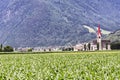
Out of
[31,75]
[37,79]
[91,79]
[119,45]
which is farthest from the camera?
[119,45]

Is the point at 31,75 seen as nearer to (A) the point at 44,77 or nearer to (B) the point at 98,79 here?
(A) the point at 44,77

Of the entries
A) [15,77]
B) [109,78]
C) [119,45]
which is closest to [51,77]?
[15,77]

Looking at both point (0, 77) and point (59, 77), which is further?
point (0, 77)

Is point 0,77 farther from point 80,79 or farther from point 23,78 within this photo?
point 80,79

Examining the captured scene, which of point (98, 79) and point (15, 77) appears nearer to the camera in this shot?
point (98, 79)

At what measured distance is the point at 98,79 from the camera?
2189cm

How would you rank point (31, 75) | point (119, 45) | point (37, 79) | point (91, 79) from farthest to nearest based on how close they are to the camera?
point (119, 45) < point (31, 75) < point (37, 79) < point (91, 79)

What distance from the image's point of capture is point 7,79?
2419cm

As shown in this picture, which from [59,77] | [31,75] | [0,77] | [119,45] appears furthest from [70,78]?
[119,45]

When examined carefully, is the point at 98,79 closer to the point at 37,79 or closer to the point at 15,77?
the point at 37,79

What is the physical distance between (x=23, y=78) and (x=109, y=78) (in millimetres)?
5334

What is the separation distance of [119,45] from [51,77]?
175 m

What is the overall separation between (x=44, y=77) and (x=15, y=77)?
6.08 ft

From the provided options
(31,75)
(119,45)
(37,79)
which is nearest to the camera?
(37,79)
